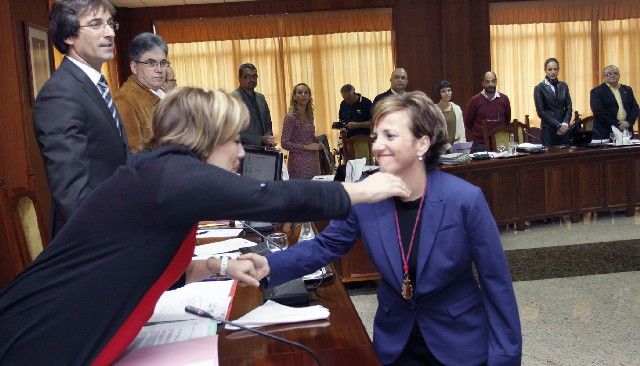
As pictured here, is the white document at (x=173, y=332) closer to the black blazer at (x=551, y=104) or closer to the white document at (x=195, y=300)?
the white document at (x=195, y=300)

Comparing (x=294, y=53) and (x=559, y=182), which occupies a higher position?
(x=294, y=53)

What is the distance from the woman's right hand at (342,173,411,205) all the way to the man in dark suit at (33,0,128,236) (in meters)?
0.99

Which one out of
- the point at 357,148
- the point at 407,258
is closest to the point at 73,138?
the point at 407,258

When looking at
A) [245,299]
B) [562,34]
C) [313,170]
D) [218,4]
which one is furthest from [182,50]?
[245,299]

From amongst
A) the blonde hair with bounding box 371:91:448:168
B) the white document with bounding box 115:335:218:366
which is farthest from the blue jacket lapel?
the white document with bounding box 115:335:218:366

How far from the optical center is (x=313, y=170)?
246 inches

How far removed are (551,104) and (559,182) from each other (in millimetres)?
1301

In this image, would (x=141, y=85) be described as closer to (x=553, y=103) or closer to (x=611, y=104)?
(x=553, y=103)

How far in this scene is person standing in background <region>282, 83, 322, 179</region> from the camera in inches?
239

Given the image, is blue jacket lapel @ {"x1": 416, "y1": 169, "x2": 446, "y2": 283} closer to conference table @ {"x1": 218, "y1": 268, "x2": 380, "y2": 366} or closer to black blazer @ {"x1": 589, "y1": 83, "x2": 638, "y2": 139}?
conference table @ {"x1": 218, "y1": 268, "x2": 380, "y2": 366}

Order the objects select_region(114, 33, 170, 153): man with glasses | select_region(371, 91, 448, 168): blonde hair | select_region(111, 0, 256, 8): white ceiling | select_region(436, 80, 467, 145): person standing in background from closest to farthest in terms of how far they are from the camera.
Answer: select_region(371, 91, 448, 168): blonde hair
select_region(114, 33, 170, 153): man with glasses
select_region(436, 80, 467, 145): person standing in background
select_region(111, 0, 256, 8): white ceiling

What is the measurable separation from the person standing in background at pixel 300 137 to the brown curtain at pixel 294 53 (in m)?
4.63

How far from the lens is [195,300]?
1854mm

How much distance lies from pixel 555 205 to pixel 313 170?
7.91ft
